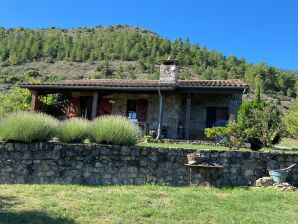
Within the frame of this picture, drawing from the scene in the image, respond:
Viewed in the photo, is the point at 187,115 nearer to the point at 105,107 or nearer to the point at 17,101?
the point at 105,107

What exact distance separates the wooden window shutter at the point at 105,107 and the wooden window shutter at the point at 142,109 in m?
1.61

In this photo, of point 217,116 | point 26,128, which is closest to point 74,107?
point 217,116

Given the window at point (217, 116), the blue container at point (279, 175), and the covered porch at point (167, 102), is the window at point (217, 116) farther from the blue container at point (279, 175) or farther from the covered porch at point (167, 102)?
the blue container at point (279, 175)

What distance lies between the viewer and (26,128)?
8664 mm

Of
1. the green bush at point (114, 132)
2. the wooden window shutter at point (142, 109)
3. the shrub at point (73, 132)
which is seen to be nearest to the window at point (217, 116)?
the wooden window shutter at point (142, 109)

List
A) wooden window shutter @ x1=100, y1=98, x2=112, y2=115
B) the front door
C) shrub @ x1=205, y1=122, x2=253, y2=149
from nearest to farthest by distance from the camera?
1. shrub @ x1=205, y1=122, x2=253, y2=149
2. the front door
3. wooden window shutter @ x1=100, y1=98, x2=112, y2=115

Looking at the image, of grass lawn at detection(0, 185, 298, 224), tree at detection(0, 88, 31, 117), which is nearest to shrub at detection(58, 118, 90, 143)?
grass lawn at detection(0, 185, 298, 224)

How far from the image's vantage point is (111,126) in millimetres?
9094

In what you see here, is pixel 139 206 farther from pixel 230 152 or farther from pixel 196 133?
pixel 196 133

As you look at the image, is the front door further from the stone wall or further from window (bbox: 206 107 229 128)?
the stone wall

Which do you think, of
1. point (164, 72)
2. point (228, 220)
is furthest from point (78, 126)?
point (164, 72)

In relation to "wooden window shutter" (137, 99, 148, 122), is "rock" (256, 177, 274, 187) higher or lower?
lower

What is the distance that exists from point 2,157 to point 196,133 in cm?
1055

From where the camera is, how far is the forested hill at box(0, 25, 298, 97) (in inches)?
1758
